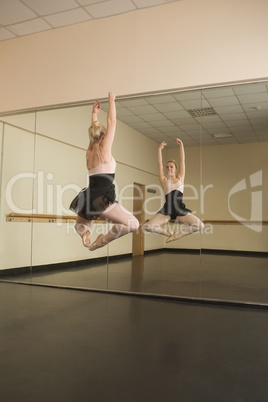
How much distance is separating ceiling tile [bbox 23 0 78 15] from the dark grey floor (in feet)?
13.3

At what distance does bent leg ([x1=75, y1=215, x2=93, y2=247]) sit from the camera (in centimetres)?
509

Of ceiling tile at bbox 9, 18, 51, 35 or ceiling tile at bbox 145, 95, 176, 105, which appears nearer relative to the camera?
ceiling tile at bbox 145, 95, 176, 105

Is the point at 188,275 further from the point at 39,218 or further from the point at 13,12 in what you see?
the point at 13,12

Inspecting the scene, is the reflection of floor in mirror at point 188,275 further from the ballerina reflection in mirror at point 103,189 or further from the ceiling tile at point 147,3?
the ceiling tile at point 147,3

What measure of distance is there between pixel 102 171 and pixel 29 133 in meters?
2.27

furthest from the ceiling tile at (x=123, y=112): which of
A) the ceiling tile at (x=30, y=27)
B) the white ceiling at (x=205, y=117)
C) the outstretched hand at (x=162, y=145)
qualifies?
the ceiling tile at (x=30, y=27)

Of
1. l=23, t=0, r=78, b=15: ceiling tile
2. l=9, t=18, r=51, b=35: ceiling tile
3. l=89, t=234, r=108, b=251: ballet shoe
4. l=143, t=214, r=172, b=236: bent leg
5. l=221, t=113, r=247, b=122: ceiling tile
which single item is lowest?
l=89, t=234, r=108, b=251: ballet shoe

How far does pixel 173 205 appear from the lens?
5039 millimetres

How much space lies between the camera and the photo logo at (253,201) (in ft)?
15.4

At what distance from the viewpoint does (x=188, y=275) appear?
16.2ft

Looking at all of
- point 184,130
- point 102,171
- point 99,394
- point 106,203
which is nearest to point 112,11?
point 184,130

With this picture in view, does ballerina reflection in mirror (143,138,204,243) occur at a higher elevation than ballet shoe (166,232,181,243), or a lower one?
higher

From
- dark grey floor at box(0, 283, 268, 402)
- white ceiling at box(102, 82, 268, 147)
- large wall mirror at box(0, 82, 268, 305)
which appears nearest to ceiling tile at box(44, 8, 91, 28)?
large wall mirror at box(0, 82, 268, 305)

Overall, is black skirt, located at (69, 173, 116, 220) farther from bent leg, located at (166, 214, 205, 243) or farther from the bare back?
bent leg, located at (166, 214, 205, 243)
